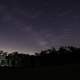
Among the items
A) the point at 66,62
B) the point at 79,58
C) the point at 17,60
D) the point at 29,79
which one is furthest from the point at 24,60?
the point at 29,79

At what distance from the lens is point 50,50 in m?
54.0

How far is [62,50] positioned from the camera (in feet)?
169

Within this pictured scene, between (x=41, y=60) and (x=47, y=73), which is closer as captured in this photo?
(x=47, y=73)

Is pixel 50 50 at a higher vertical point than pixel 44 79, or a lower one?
higher

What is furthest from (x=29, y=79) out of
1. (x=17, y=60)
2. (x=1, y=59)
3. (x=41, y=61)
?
(x=1, y=59)

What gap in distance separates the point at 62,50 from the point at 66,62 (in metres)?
14.5

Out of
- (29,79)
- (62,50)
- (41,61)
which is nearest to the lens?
(29,79)

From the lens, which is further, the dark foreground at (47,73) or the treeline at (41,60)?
the treeline at (41,60)

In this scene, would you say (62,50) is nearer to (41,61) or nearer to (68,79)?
(41,61)

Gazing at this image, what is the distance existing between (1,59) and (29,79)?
97.0 feet

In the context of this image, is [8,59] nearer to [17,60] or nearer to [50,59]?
[17,60]

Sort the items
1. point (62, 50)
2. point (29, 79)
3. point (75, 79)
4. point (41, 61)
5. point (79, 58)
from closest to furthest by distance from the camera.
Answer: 1. point (75, 79)
2. point (29, 79)
3. point (41, 61)
4. point (79, 58)
5. point (62, 50)

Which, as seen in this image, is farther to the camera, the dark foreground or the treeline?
the treeline

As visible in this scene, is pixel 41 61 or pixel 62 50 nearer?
pixel 41 61
